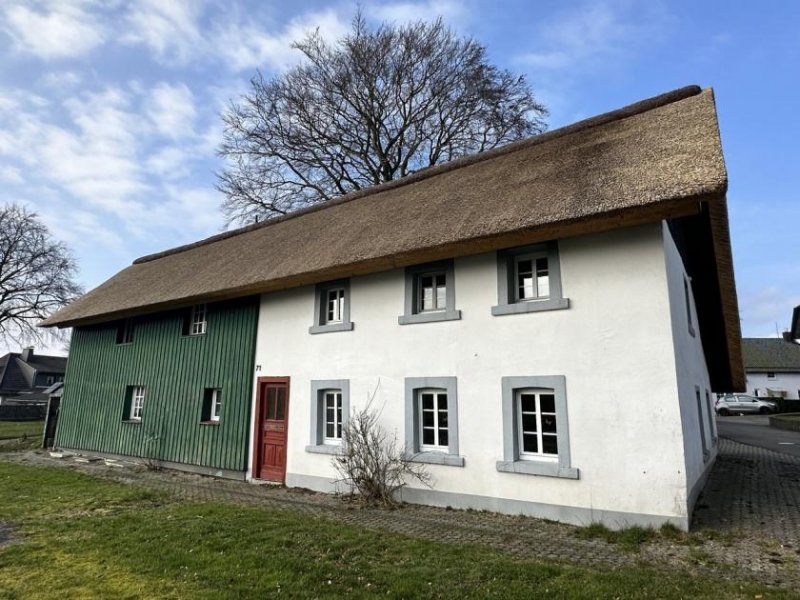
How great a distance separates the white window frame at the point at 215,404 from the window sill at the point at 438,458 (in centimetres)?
Result: 613

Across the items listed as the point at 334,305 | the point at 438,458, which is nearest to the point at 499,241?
the point at 438,458

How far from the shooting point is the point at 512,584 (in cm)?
465

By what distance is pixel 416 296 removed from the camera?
929 cm

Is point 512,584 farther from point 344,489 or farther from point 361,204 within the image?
point 361,204

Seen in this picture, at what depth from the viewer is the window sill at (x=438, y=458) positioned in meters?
8.08

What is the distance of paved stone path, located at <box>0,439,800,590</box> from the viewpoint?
17.8 feet

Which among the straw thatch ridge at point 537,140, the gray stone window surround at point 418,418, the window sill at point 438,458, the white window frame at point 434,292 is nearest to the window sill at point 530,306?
the white window frame at point 434,292

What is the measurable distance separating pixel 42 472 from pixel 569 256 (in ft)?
42.4

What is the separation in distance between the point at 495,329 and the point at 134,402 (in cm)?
1188

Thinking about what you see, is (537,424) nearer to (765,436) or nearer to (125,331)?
(125,331)

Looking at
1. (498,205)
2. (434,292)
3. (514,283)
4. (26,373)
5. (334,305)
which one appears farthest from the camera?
(26,373)

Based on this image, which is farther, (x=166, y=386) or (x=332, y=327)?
(x=166, y=386)

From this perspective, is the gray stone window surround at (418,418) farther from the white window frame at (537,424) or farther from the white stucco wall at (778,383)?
the white stucco wall at (778,383)

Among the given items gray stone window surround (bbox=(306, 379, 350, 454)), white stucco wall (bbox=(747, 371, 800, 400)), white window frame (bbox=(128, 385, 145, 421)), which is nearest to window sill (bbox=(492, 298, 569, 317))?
gray stone window surround (bbox=(306, 379, 350, 454))
